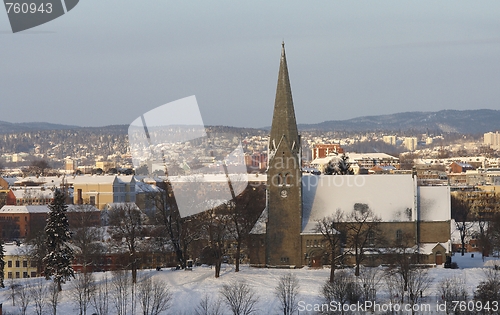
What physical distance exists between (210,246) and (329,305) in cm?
1832

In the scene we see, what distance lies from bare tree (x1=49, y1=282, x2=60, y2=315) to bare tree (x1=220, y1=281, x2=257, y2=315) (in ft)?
27.8

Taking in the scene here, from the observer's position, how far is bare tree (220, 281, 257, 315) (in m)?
51.4

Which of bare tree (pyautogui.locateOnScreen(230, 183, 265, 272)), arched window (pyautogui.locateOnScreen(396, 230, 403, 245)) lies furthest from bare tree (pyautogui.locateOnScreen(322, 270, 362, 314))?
arched window (pyautogui.locateOnScreen(396, 230, 403, 245))

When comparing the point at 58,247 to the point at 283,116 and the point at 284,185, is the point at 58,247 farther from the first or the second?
the point at 283,116

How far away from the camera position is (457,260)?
237 ft

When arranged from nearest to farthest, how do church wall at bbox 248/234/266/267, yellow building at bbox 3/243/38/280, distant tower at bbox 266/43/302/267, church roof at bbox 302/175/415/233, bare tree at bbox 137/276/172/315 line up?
bare tree at bbox 137/276/172/315
church wall at bbox 248/234/266/267
distant tower at bbox 266/43/302/267
church roof at bbox 302/175/415/233
yellow building at bbox 3/243/38/280

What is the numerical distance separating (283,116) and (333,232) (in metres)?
8.21

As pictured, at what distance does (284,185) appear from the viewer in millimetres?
68125

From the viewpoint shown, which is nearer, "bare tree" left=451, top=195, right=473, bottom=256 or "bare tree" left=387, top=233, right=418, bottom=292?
"bare tree" left=387, top=233, right=418, bottom=292

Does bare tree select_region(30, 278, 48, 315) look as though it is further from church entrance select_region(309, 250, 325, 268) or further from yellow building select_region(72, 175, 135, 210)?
yellow building select_region(72, 175, 135, 210)

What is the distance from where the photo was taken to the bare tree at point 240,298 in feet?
169

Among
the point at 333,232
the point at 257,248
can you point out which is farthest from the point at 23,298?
the point at 333,232

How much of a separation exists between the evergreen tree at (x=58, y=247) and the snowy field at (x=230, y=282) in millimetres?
1006

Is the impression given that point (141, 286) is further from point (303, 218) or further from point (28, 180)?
point (28, 180)
